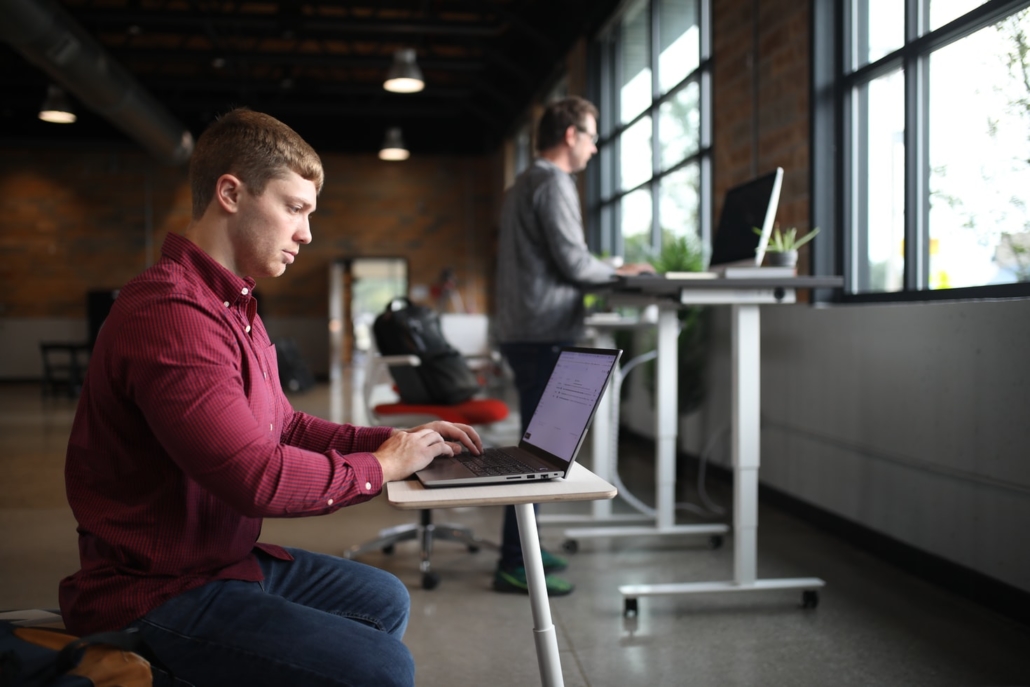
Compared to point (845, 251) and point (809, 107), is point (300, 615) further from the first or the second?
point (809, 107)

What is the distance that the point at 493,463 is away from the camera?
4.63 feet

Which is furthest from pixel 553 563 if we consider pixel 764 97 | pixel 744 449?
pixel 764 97

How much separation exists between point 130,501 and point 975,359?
2.57 metres

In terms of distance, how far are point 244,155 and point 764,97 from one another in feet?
11.8

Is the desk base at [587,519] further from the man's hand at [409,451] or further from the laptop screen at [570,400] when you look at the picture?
the man's hand at [409,451]

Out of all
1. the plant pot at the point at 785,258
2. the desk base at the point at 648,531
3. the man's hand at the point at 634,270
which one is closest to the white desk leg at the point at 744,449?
the plant pot at the point at 785,258

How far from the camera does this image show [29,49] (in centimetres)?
674

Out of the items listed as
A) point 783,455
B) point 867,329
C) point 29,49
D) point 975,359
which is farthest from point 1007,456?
point 29,49

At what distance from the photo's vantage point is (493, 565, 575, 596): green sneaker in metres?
2.84

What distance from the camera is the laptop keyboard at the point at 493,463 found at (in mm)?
1331

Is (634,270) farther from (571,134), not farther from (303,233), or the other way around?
(303,233)

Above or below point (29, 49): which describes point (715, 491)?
below

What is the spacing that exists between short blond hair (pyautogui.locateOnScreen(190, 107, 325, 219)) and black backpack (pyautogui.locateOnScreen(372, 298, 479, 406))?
2158 millimetres

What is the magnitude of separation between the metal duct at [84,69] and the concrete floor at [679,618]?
4248 millimetres
